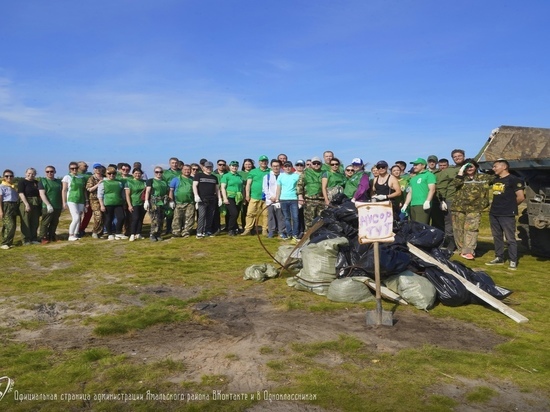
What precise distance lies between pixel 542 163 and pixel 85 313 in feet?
23.7

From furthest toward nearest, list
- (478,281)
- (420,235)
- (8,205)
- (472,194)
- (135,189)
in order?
(135,189)
(8,205)
(472,194)
(420,235)
(478,281)

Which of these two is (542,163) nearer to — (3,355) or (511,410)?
(511,410)

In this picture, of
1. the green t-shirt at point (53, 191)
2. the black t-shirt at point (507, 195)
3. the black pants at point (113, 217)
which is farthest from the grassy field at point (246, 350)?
the black pants at point (113, 217)

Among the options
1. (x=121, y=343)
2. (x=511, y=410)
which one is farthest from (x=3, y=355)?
(x=511, y=410)

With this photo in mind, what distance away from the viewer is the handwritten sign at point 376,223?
14.7ft

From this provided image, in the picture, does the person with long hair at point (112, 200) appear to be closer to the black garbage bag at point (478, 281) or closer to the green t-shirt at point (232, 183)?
the green t-shirt at point (232, 183)

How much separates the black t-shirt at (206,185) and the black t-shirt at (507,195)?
6199 millimetres

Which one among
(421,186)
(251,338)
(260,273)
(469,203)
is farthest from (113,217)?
(469,203)

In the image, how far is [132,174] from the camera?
1057 cm

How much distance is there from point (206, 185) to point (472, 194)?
5869 millimetres

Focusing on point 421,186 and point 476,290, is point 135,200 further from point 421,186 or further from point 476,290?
point 476,290

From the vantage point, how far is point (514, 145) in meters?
8.68

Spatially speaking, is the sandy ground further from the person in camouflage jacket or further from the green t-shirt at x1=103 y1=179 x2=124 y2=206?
the green t-shirt at x1=103 y1=179 x2=124 y2=206

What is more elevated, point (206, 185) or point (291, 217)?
point (206, 185)
